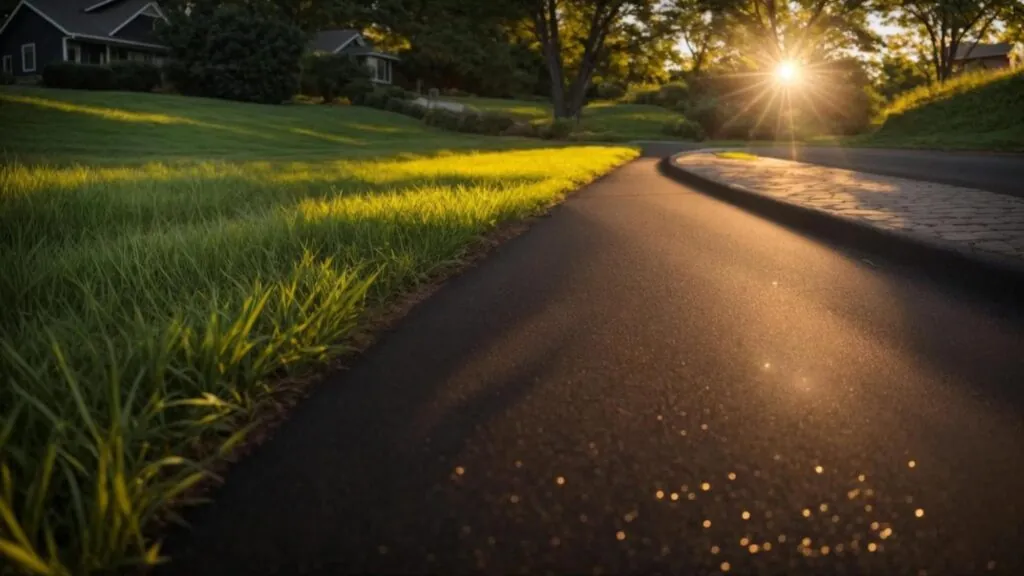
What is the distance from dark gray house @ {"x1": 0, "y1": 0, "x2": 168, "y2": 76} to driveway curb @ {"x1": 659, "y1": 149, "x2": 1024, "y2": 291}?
46874 millimetres

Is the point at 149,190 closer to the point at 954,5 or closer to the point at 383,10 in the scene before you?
the point at 954,5

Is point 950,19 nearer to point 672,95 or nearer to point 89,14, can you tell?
point 672,95

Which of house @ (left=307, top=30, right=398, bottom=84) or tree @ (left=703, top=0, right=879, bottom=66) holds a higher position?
house @ (left=307, top=30, right=398, bottom=84)

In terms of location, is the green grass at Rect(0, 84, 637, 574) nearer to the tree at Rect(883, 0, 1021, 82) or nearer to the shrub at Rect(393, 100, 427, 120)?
the shrub at Rect(393, 100, 427, 120)

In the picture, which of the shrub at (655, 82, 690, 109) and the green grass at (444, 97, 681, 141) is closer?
the green grass at (444, 97, 681, 141)

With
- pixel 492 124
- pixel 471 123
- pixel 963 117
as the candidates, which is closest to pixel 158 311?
pixel 963 117

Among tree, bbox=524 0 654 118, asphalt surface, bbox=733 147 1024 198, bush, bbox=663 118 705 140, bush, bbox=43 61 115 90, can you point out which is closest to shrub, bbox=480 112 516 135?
tree, bbox=524 0 654 118

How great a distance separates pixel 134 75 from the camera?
35969mm

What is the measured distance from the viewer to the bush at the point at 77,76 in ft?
111

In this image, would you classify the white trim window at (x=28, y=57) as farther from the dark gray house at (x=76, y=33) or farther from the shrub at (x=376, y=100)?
the shrub at (x=376, y=100)

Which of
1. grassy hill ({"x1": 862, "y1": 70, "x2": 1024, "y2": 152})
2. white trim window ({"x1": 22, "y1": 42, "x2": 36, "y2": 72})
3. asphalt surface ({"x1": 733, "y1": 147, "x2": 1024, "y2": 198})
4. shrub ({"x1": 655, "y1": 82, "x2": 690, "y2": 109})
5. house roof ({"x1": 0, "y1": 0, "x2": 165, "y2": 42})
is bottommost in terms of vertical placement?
asphalt surface ({"x1": 733, "y1": 147, "x2": 1024, "y2": 198})

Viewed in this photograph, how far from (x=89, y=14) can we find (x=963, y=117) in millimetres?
49973

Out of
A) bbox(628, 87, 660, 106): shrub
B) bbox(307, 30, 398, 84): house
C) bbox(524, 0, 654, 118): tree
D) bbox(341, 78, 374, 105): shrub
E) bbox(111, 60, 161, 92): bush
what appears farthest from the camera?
bbox(628, 87, 660, 106): shrub

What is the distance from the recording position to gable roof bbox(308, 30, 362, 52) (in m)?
57.4
